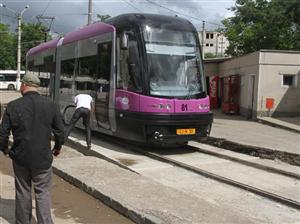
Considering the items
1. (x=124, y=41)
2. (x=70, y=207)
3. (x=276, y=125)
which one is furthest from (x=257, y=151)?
(x=276, y=125)

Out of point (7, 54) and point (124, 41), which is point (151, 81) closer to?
point (124, 41)

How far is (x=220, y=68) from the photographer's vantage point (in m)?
32.3

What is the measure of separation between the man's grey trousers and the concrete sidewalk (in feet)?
29.9

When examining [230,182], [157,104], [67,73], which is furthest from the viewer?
[67,73]

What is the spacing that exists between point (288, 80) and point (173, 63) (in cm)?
1280

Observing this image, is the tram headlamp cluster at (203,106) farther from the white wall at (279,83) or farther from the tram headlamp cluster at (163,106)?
the white wall at (279,83)

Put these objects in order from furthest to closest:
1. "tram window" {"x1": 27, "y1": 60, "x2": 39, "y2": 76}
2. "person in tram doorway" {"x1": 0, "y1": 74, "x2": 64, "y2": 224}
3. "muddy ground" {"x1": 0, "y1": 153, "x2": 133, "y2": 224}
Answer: "tram window" {"x1": 27, "y1": 60, "x2": 39, "y2": 76} < "muddy ground" {"x1": 0, "y1": 153, "x2": 133, "y2": 224} < "person in tram doorway" {"x1": 0, "y1": 74, "x2": 64, "y2": 224}

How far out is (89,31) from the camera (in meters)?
16.0

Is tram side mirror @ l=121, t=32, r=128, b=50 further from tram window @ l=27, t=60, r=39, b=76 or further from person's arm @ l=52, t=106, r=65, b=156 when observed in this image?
tram window @ l=27, t=60, r=39, b=76

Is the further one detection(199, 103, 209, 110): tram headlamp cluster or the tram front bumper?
detection(199, 103, 209, 110): tram headlamp cluster

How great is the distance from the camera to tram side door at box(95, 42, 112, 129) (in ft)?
47.0

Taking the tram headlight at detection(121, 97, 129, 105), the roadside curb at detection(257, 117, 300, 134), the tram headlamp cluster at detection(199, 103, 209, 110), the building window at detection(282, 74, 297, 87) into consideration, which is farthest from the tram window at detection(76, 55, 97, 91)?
the building window at detection(282, 74, 297, 87)

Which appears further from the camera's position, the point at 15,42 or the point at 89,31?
the point at 15,42

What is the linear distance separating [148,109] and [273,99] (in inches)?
497
